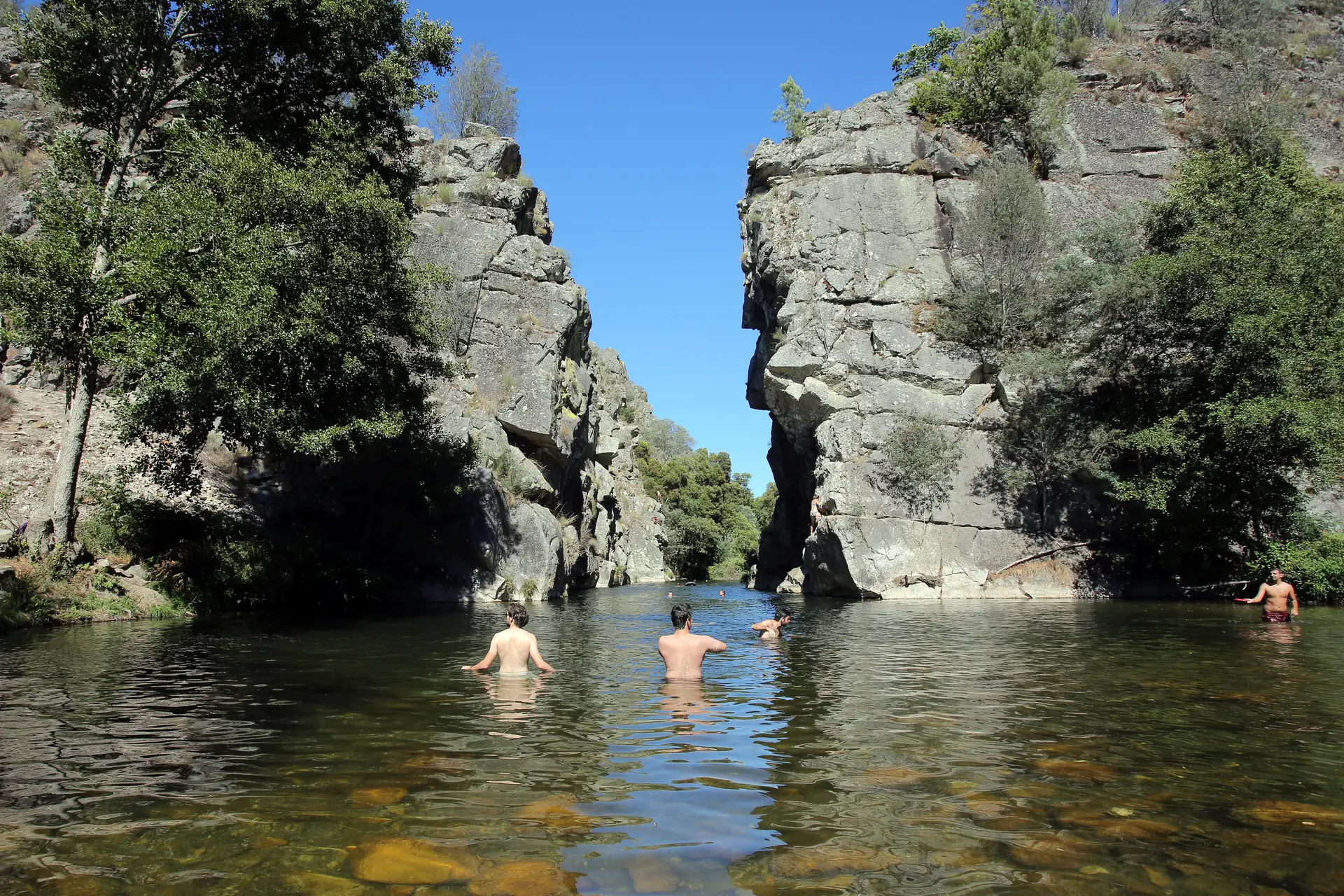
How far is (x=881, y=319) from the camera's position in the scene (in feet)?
123

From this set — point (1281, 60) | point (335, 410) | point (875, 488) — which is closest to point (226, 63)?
point (335, 410)

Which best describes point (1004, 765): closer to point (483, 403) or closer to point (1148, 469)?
point (1148, 469)

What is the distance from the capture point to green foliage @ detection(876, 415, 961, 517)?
109ft

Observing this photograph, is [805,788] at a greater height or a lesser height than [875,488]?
lesser

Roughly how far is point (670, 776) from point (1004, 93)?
48209mm

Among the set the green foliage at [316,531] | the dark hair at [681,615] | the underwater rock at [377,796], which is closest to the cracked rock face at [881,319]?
the green foliage at [316,531]

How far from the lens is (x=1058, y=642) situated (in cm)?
1463

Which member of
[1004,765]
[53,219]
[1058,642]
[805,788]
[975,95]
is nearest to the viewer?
[805,788]

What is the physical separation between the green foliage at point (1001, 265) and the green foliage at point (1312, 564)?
14.3 metres

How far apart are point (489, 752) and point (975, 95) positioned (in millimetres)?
47755

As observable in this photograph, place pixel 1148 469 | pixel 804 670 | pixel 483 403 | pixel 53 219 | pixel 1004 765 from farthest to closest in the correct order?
1. pixel 483 403
2. pixel 1148 469
3. pixel 53 219
4. pixel 804 670
5. pixel 1004 765

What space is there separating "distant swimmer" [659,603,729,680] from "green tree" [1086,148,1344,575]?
2266cm

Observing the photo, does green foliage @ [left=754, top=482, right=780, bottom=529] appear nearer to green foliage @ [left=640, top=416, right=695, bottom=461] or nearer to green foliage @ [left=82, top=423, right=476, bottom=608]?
green foliage @ [left=640, top=416, right=695, bottom=461]

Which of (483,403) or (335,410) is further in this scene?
(483,403)
